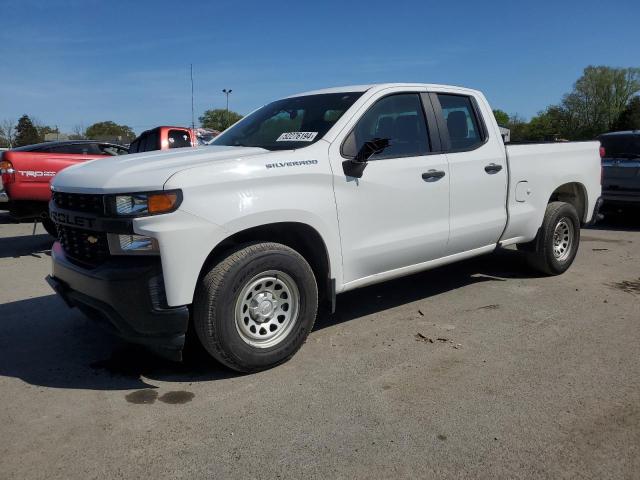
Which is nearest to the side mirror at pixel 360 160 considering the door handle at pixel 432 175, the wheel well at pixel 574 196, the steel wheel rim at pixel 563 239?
the door handle at pixel 432 175

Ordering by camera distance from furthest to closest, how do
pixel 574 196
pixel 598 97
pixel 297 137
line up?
1. pixel 598 97
2. pixel 574 196
3. pixel 297 137

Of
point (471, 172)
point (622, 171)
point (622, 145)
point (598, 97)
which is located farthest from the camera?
point (598, 97)

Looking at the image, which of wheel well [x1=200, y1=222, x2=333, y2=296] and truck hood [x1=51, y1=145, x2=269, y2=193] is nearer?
truck hood [x1=51, y1=145, x2=269, y2=193]

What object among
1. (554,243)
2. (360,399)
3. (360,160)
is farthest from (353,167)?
(554,243)

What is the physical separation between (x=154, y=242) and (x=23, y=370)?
5.16ft

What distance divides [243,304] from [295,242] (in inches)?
27.2

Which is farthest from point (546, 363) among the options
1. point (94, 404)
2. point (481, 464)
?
point (94, 404)

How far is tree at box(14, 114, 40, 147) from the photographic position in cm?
7612

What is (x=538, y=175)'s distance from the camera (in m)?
5.57

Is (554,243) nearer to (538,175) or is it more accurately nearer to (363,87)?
(538,175)

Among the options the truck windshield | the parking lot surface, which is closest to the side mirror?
the truck windshield

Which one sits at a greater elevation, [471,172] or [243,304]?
[471,172]

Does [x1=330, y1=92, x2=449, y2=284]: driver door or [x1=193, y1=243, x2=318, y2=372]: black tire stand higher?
[x1=330, y1=92, x2=449, y2=284]: driver door

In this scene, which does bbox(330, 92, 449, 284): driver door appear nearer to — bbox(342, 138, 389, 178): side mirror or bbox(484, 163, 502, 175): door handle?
bbox(342, 138, 389, 178): side mirror
